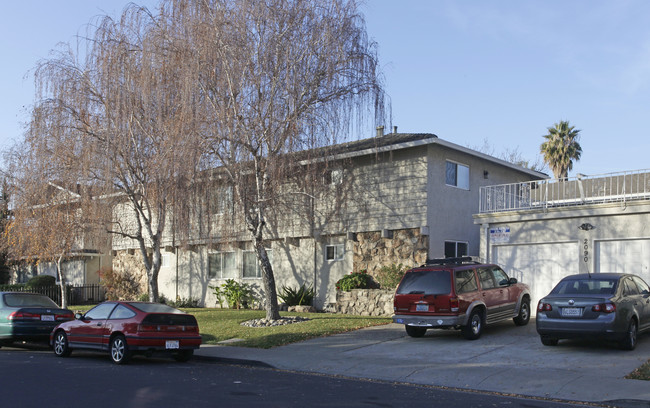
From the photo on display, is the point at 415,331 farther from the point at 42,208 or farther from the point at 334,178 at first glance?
the point at 42,208

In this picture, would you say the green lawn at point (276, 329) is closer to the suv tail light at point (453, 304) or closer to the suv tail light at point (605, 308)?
the suv tail light at point (453, 304)

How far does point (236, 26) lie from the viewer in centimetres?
1673

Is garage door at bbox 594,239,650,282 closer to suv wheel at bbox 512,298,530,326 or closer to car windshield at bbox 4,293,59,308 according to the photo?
suv wheel at bbox 512,298,530,326

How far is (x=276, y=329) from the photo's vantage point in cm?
1759

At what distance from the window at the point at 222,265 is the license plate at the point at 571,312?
1612cm

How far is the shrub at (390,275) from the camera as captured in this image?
2052 cm

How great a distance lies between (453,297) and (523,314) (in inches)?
143

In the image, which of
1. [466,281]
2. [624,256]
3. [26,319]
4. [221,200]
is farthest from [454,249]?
[26,319]

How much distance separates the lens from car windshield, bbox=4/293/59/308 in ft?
53.3

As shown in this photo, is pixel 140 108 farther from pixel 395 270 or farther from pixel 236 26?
pixel 395 270

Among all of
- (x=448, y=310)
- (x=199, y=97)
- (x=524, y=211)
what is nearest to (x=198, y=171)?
(x=199, y=97)

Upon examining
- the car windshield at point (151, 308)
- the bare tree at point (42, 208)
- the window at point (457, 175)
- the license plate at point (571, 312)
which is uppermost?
the window at point (457, 175)

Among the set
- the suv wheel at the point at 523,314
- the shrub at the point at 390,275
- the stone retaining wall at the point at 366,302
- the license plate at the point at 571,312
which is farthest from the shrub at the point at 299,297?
the license plate at the point at 571,312

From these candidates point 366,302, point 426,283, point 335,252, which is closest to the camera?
point 426,283
